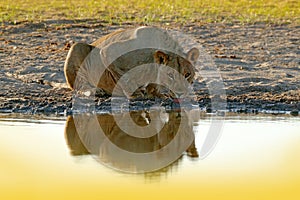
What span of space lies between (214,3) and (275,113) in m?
9.99

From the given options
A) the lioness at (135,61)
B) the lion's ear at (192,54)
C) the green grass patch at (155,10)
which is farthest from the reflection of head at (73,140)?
the green grass patch at (155,10)

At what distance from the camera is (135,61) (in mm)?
10523

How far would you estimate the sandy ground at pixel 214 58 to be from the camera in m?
11.1

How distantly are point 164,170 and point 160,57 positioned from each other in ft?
9.68

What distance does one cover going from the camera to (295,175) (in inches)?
294

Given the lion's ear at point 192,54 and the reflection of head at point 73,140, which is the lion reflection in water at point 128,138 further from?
the lion's ear at point 192,54

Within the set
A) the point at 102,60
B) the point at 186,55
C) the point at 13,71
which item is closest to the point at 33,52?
the point at 13,71

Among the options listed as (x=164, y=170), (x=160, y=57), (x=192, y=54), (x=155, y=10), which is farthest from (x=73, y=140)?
(x=155, y=10)

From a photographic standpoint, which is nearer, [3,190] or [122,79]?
[3,190]

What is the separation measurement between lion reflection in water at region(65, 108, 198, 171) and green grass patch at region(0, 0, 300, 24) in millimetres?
7472

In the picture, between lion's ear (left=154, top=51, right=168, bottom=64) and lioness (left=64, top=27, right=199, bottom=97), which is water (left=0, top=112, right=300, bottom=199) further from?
lion's ear (left=154, top=51, right=168, bottom=64)

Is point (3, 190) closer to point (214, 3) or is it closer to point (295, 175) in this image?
point (295, 175)

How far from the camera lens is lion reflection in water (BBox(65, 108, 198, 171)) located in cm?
816

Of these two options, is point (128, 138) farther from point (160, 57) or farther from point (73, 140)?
point (160, 57)
